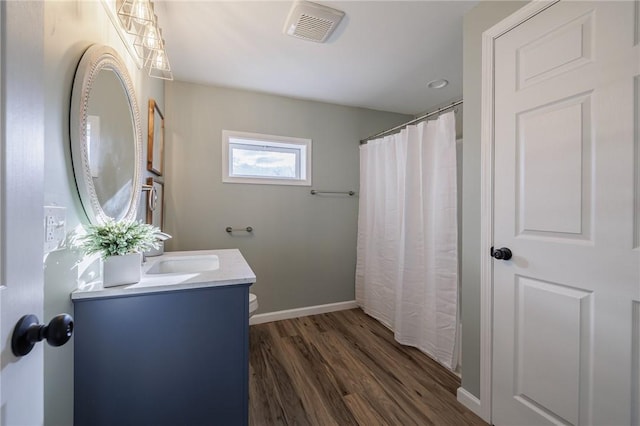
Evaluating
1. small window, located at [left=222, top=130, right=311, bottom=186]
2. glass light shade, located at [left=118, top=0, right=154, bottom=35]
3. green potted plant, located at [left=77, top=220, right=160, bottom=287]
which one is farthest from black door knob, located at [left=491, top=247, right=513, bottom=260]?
glass light shade, located at [left=118, top=0, right=154, bottom=35]

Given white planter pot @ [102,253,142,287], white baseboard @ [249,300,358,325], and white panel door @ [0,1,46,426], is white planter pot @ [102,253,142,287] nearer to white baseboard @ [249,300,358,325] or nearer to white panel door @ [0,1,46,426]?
white panel door @ [0,1,46,426]

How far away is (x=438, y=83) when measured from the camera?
231 centimetres

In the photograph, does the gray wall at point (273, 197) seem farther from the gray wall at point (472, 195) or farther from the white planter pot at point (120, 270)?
the gray wall at point (472, 195)

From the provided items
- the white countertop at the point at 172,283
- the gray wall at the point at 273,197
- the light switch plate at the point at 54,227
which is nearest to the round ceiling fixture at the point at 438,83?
the gray wall at the point at 273,197

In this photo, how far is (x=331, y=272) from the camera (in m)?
2.82

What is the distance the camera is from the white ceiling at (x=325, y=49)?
1470 mm

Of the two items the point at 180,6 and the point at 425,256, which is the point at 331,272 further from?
the point at 180,6

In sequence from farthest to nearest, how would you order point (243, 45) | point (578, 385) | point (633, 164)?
point (243, 45) → point (578, 385) → point (633, 164)

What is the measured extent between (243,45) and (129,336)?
6.00 feet

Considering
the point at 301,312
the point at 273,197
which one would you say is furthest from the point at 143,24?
the point at 301,312

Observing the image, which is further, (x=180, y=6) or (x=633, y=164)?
(x=180, y=6)

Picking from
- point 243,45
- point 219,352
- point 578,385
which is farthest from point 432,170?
point 219,352

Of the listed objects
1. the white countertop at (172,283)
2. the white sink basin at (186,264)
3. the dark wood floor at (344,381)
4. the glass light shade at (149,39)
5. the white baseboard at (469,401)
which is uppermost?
the glass light shade at (149,39)

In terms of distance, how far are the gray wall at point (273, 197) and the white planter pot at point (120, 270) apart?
1.31 meters
